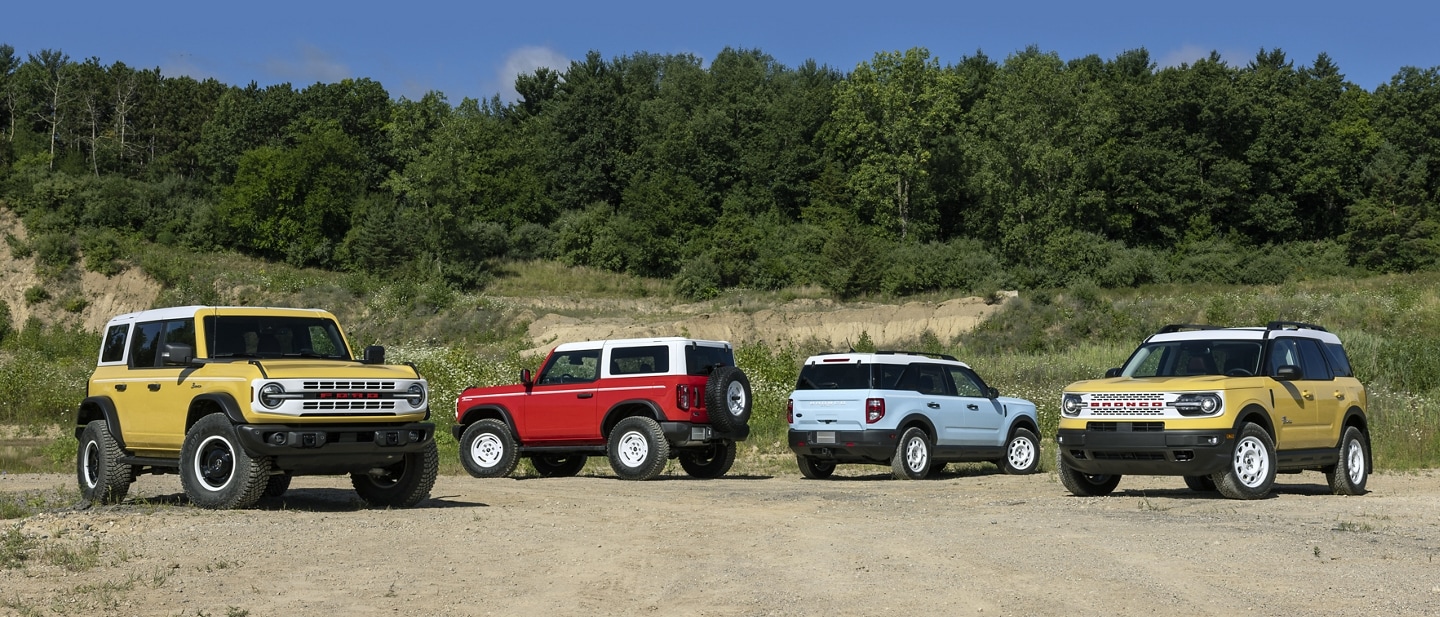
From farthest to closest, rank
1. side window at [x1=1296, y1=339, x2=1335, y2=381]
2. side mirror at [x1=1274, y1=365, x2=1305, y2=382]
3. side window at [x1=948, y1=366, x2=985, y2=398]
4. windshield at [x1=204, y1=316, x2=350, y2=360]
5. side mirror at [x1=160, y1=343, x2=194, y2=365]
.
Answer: side window at [x1=948, y1=366, x2=985, y2=398], side window at [x1=1296, y1=339, x2=1335, y2=381], side mirror at [x1=1274, y1=365, x2=1305, y2=382], windshield at [x1=204, y1=316, x2=350, y2=360], side mirror at [x1=160, y1=343, x2=194, y2=365]

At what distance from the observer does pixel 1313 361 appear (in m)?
17.2

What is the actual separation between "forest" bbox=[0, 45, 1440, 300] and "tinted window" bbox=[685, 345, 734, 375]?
4829 centimetres

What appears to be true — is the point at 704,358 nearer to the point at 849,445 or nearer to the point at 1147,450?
the point at 849,445

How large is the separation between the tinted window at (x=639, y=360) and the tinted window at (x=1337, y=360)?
29.6ft

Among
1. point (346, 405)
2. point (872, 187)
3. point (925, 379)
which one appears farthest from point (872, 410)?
point (872, 187)

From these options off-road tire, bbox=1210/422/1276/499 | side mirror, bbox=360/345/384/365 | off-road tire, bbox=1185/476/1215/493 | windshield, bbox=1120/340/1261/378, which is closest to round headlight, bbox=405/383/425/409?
side mirror, bbox=360/345/384/365

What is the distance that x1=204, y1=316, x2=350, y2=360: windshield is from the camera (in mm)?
14852

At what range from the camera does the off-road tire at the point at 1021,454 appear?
22.4 meters

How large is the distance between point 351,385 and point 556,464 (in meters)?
8.82

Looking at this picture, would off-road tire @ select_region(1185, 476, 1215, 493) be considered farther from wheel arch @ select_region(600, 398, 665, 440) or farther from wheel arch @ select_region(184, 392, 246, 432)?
wheel arch @ select_region(184, 392, 246, 432)

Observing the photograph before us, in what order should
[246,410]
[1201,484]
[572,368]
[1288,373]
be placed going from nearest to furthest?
[246,410], [1288,373], [1201,484], [572,368]

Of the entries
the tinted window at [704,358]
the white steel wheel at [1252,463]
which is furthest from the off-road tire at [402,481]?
the white steel wheel at [1252,463]

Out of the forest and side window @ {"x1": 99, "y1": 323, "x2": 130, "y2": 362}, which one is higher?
the forest

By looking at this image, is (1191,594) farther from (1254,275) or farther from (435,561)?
(1254,275)
